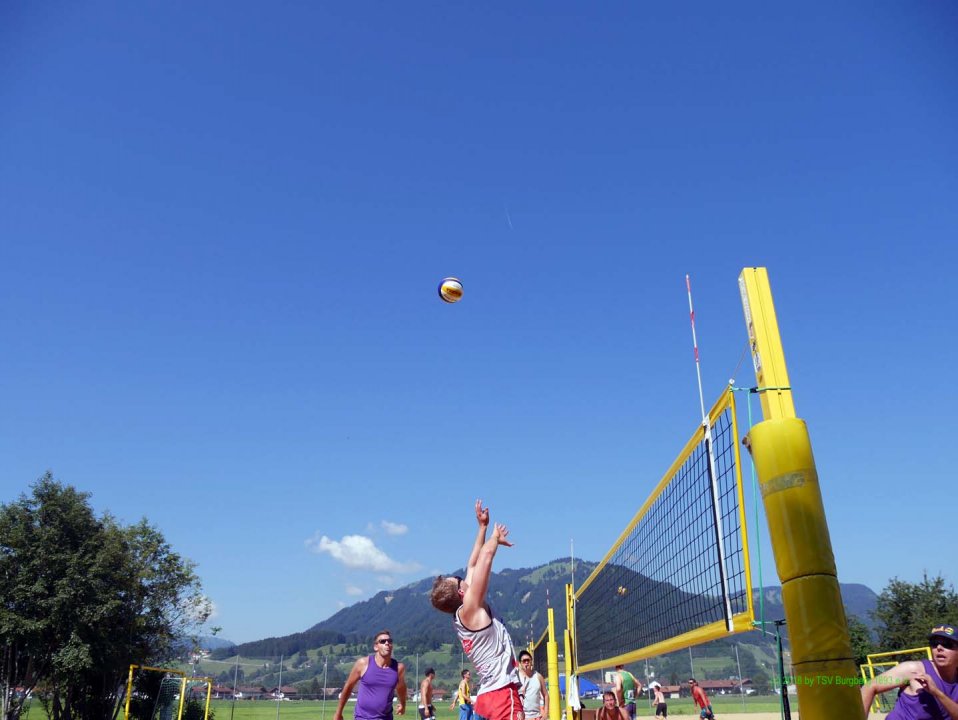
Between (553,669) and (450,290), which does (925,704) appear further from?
(553,669)

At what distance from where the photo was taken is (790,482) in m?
3.35

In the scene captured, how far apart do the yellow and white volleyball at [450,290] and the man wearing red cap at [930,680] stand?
6639mm

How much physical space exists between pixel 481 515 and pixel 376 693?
2480mm

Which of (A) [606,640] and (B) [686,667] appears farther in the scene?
(B) [686,667]

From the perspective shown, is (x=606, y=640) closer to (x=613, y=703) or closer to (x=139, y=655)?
(x=613, y=703)

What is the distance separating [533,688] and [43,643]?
642 inches

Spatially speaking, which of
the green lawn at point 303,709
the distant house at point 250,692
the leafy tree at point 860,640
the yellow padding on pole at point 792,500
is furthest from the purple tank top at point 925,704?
the leafy tree at point 860,640

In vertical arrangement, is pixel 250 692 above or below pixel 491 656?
below

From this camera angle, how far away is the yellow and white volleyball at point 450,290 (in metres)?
9.51

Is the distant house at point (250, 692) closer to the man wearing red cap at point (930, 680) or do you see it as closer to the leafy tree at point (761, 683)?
the leafy tree at point (761, 683)

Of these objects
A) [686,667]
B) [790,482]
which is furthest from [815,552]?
[686,667]

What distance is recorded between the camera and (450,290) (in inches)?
376

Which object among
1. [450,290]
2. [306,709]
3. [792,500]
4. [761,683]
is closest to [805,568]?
[792,500]

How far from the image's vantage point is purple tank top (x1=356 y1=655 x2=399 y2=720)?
6042mm
